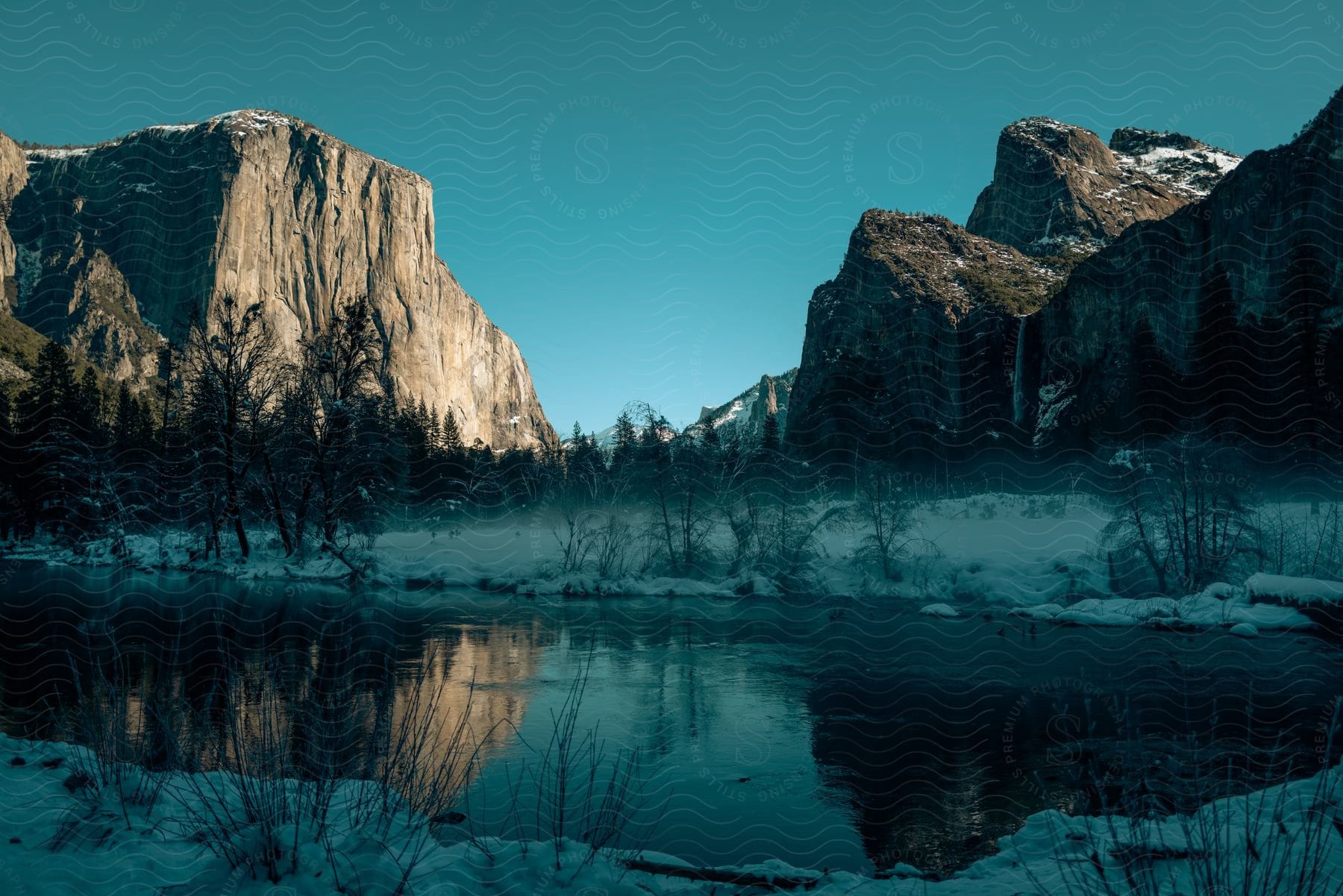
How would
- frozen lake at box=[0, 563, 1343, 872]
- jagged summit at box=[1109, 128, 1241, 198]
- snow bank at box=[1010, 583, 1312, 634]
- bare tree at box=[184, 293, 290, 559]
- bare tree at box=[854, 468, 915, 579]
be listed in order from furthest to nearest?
jagged summit at box=[1109, 128, 1241, 198] → bare tree at box=[184, 293, 290, 559] → bare tree at box=[854, 468, 915, 579] → snow bank at box=[1010, 583, 1312, 634] → frozen lake at box=[0, 563, 1343, 872]

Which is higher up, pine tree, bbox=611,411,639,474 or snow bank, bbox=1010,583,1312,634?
pine tree, bbox=611,411,639,474

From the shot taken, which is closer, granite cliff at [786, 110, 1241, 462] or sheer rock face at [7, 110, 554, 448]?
granite cliff at [786, 110, 1241, 462]

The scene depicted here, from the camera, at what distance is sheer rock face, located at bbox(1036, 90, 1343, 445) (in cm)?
4034

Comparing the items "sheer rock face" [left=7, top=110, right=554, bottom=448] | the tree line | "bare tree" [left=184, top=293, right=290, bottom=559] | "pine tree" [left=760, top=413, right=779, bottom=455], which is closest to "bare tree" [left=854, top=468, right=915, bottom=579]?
the tree line

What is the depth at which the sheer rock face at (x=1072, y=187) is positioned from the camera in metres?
107

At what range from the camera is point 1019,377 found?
74000 mm

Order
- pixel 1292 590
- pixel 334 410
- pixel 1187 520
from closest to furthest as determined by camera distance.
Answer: pixel 1292 590
pixel 1187 520
pixel 334 410

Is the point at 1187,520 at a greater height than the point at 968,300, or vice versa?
the point at 968,300

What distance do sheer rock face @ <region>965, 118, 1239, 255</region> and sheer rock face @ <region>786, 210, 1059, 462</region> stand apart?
16.2m

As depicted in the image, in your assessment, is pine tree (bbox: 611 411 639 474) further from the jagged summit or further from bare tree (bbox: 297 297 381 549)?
the jagged summit

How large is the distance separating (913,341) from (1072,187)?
49290 mm

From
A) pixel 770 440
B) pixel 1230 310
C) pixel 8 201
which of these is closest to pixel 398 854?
pixel 770 440

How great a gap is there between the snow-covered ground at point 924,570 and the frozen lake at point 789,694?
2547 millimetres

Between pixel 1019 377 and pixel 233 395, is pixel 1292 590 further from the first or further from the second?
pixel 1019 377
